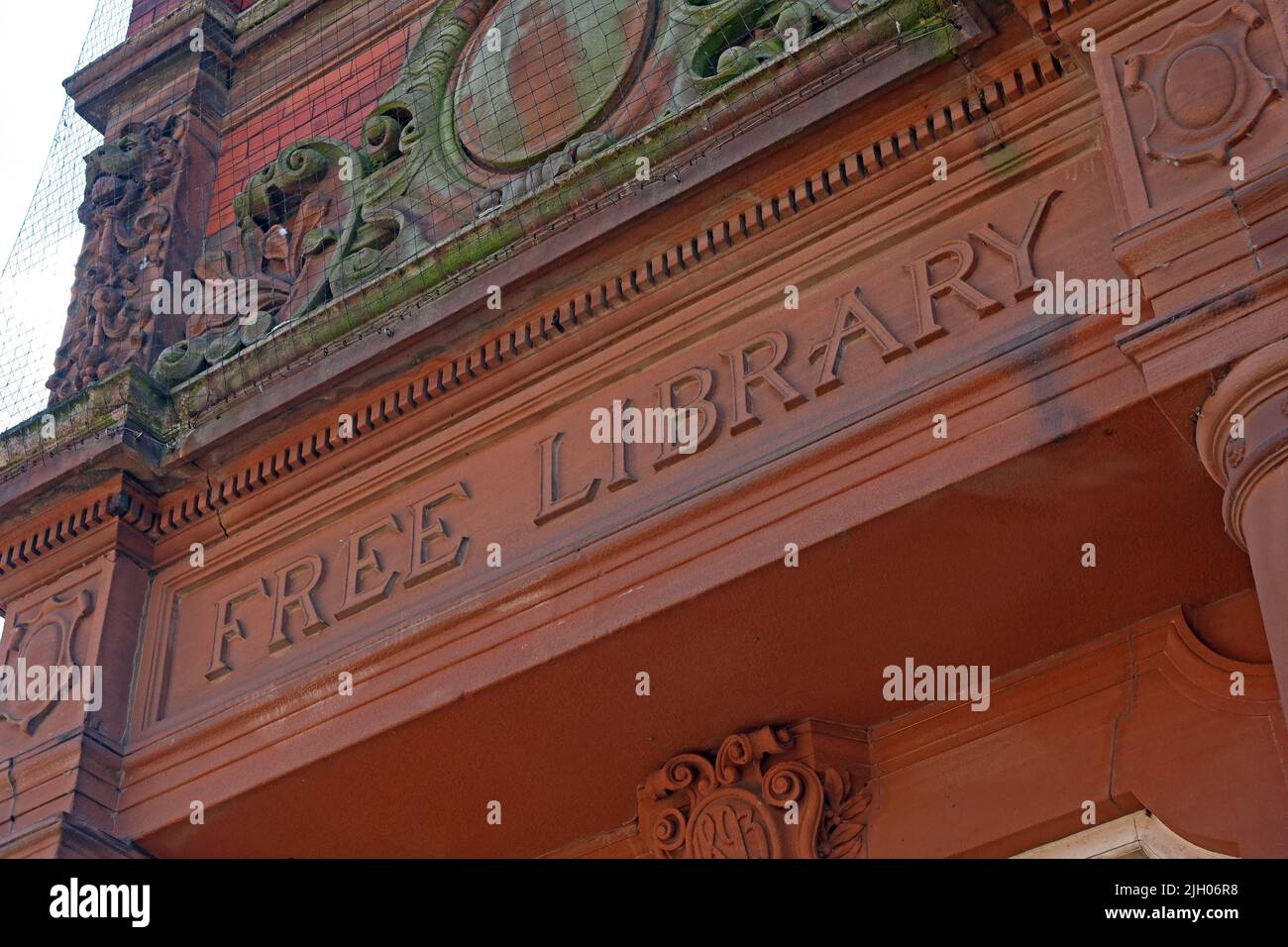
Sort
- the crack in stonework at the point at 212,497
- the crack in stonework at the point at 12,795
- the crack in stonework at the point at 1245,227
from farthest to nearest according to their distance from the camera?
the crack in stonework at the point at 212,497 → the crack in stonework at the point at 12,795 → the crack in stonework at the point at 1245,227

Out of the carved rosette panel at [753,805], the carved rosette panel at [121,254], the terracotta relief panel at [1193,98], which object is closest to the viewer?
the terracotta relief panel at [1193,98]

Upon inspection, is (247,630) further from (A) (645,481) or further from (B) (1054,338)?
(B) (1054,338)

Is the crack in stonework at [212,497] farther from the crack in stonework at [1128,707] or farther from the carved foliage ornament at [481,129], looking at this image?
the crack in stonework at [1128,707]

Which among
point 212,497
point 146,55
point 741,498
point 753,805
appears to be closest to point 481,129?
point 212,497

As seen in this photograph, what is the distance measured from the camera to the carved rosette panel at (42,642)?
741cm

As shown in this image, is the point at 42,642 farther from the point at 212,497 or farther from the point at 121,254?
the point at 121,254

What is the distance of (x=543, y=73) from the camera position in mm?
7926

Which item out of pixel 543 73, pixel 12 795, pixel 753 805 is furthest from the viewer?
pixel 543 73

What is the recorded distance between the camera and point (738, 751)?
6574 mm

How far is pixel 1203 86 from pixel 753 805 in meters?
2.78

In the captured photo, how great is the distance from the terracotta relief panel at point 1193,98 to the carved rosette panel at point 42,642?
4.49 meters

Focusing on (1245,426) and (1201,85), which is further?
(1201,85)

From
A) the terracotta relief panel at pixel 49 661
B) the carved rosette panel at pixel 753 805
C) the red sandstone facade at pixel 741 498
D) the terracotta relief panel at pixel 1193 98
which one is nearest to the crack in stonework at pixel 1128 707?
the red sandstone facade at pixel 741 498

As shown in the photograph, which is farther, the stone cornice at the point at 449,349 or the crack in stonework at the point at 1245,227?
the stone cornice at the point at 449,349
